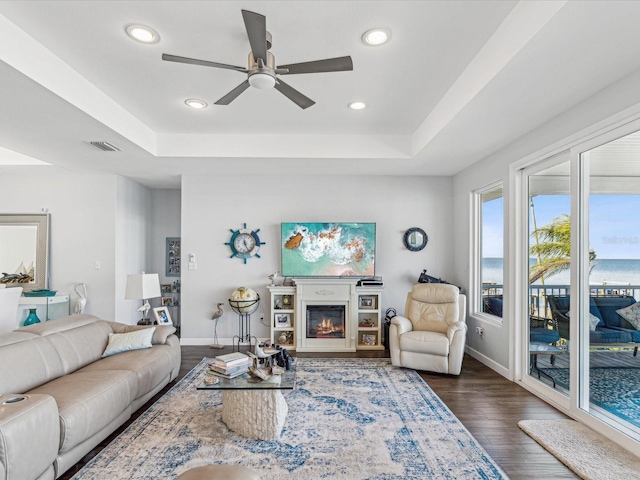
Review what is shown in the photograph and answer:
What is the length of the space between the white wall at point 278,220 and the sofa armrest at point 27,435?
11.0 feet

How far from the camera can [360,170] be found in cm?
525

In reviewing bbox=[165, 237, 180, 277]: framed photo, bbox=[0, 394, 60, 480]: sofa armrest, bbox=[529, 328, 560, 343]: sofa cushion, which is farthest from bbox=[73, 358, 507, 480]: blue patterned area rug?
bbox=[165, 237, 180, 277]: framed photo

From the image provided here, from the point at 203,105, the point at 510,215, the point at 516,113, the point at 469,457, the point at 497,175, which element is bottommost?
the point at 469,457

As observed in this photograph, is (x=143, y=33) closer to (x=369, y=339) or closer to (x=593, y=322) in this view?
(x=593, y=322)

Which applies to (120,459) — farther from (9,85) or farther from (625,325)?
(625,325)

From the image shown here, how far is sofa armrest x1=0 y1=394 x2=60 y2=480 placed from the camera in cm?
179

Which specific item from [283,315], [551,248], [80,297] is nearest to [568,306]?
[551,248]

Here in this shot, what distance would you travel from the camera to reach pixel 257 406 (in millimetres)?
2652

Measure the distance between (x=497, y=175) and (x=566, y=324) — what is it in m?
1.85

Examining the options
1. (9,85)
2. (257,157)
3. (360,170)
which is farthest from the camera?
(360,170)

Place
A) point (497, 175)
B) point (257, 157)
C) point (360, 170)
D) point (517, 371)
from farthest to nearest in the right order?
point (360, 170) → point (257, 157) → point (497, 175) → point (517, 371)

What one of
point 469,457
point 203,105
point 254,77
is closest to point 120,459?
point 469,457

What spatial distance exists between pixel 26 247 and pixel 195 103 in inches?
154

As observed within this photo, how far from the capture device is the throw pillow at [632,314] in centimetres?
257
